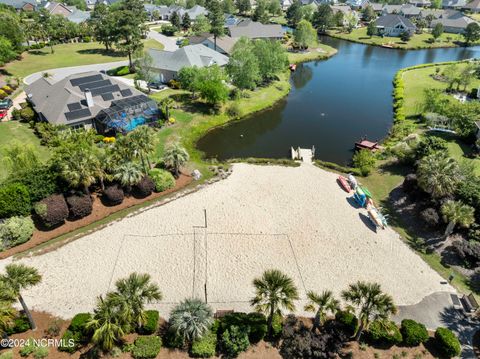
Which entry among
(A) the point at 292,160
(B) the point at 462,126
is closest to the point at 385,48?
(B) the point at 462,126

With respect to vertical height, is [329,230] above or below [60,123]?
below

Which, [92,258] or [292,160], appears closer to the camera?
[92,258]

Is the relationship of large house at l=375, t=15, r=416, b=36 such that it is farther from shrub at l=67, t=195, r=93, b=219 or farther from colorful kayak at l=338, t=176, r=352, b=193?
shrub at l=67, t=195, r=93, b=219

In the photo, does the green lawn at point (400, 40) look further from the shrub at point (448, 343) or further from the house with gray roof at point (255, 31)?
the shrub at point (448, 343)

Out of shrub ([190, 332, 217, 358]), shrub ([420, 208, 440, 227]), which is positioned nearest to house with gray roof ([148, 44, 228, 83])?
shrub ([420, 208, 440, 227])

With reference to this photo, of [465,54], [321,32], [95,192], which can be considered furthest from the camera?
[321,32]

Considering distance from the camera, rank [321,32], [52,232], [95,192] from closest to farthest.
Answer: [52,232] → [95,192] → [321,32]

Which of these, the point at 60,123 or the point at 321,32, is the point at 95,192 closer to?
the point at 60,123
